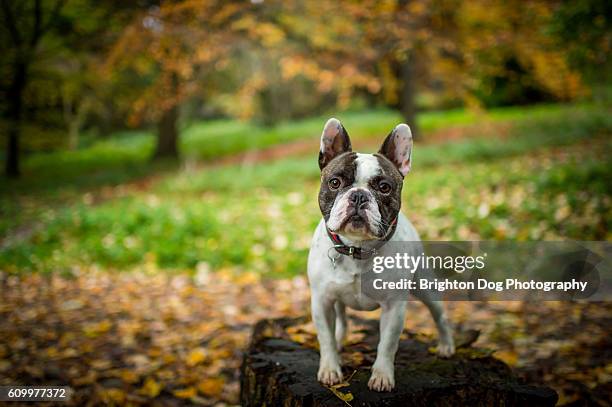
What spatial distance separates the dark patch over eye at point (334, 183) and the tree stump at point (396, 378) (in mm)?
1002

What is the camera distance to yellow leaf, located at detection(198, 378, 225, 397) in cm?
361

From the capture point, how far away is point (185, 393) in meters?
3.54

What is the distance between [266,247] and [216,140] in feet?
51.5

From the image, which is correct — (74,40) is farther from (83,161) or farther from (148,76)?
(83,161)

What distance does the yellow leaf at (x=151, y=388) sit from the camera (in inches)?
139

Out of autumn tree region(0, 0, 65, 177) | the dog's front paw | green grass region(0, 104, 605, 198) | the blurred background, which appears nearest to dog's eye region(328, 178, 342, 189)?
the dog's front paw

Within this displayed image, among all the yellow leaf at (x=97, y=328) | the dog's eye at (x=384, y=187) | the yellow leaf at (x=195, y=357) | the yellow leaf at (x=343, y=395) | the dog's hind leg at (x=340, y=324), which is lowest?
the yellow leaf at (x=195, y=357)

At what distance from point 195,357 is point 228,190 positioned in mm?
7599

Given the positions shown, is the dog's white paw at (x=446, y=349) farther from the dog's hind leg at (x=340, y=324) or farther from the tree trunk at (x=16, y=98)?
the tree trunk at (x=16, y=98)

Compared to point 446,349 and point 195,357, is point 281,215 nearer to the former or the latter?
point 195,357

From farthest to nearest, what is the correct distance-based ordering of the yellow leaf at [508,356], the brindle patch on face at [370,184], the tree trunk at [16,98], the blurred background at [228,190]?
the tree trunk at [16,98]
the blurred background at [228,190]
the yellow leaf at [508,356]
the brindle patch on face at [370,184]

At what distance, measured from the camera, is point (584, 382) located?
134 inches

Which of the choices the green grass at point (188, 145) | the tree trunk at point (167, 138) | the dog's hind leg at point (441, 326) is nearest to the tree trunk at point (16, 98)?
the green grass at point (188, 145)

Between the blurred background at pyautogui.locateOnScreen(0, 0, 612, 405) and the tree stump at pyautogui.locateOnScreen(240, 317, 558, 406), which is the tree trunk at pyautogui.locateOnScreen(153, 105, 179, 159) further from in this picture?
the tree stump at pyautogui.locateOnScreen(240, 317, 558, 406)
